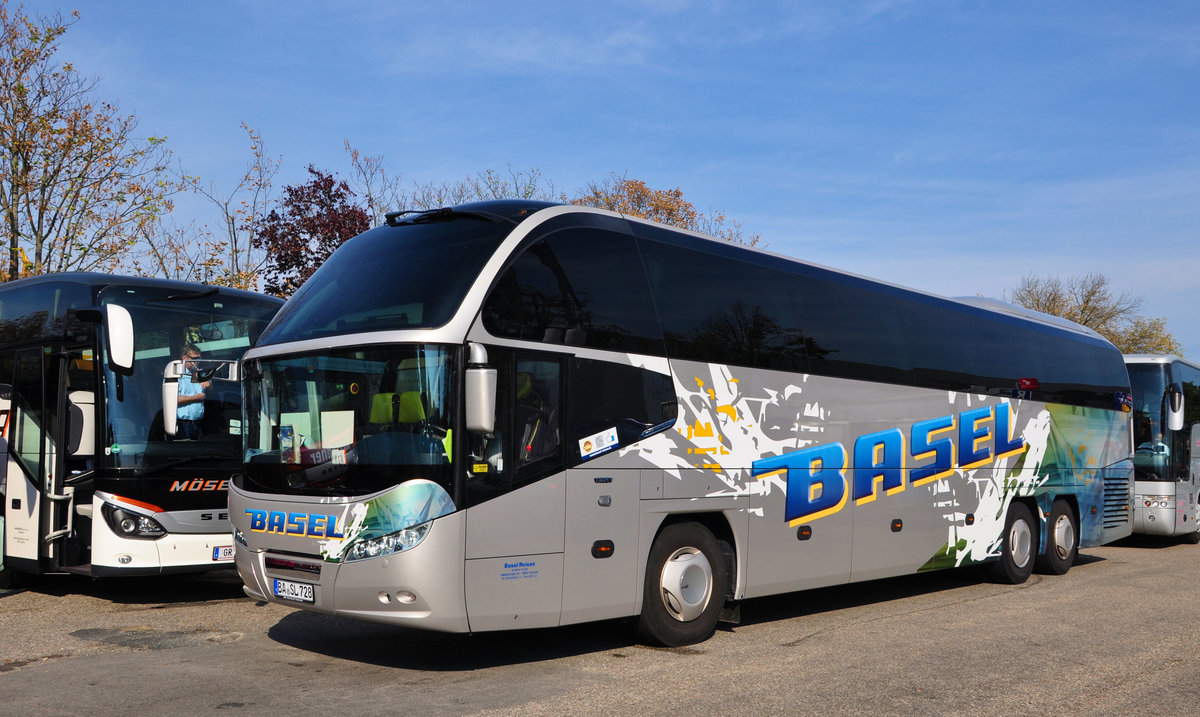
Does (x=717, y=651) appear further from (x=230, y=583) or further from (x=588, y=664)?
(x=230, y=583)

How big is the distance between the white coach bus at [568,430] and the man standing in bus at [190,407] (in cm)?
283

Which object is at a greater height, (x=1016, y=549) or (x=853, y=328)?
(x=853, y=328)

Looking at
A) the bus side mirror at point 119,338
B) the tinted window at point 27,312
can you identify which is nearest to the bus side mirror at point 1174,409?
the bus side mirror at point 119,338

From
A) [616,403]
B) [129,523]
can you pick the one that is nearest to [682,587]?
[616,403]

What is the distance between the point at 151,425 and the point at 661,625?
19.0 feet

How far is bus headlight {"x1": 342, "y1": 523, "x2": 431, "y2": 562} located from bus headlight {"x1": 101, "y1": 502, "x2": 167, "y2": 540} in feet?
14.0

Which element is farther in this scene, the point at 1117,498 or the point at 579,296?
the point at 1117,498

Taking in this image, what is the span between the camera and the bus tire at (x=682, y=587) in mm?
8555

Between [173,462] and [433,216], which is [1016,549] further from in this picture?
[173,462]

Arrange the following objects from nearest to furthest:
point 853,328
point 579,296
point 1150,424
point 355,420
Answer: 1. point 355,420
2. point 579,296
3. point 853,328
4. point 1150,424

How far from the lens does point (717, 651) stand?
28.2 ft

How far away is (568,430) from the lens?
7.88 m

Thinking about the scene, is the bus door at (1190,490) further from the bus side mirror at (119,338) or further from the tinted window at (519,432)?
the bus side mirror at (119,338)

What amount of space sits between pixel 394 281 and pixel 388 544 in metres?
1.98
